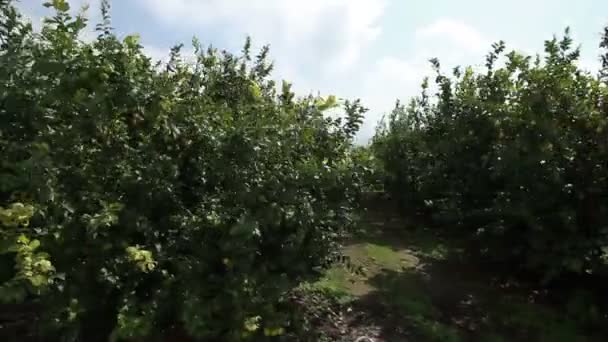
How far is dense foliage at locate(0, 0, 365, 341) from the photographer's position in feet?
11.1

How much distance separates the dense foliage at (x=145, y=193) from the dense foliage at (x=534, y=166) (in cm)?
208

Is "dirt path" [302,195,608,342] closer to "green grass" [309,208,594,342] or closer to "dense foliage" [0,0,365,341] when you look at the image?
"green grass" [309,208,594,342]

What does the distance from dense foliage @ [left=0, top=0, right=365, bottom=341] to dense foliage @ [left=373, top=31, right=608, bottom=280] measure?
6.83 ft

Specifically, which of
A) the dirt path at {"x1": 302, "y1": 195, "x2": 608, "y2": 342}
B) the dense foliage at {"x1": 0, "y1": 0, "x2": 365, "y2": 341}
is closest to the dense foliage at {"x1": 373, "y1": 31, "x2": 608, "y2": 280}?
the dirt path at {"x1": 302, "y1": 195, "x2": 608, "y2": 342}

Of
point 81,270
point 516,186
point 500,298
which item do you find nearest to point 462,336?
point 500,298

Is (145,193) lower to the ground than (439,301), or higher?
higher

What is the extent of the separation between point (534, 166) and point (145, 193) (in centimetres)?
347

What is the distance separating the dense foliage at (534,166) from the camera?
518 centimetres

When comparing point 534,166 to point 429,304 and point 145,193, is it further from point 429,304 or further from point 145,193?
point 145,193

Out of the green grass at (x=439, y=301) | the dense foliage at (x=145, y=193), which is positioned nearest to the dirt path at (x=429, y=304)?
the green grass at (x=439, y=301)

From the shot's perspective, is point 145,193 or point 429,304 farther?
point 429,304

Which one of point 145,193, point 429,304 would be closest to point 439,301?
point 429,304

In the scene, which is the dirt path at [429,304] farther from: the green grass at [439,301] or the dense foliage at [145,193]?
the dense foliage at [145,193]

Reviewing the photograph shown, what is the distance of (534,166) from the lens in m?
5.27
